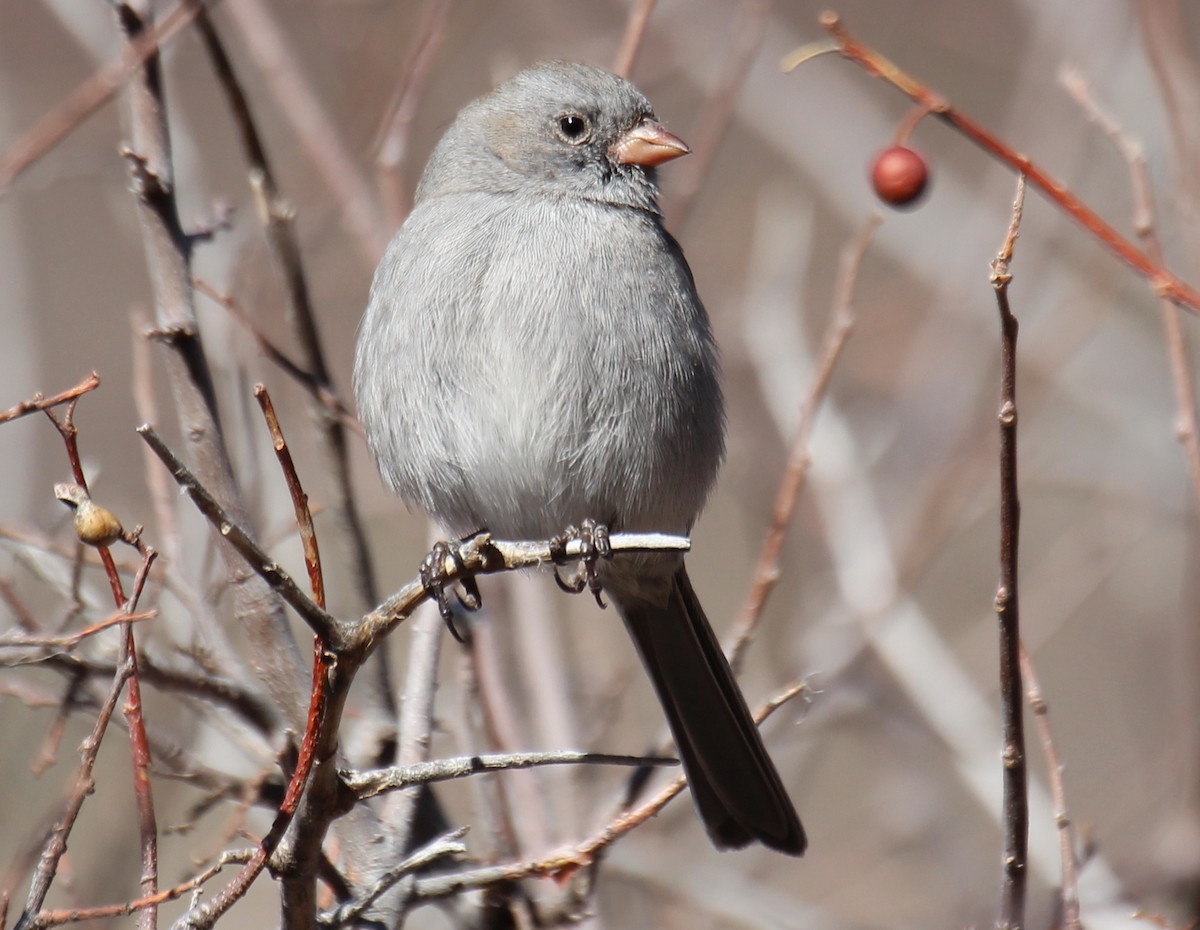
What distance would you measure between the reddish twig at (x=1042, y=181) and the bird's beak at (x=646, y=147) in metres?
1.24

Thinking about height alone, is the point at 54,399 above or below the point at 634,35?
below

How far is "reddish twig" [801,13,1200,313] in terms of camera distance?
6.25ft

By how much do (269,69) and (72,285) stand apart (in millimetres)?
4586

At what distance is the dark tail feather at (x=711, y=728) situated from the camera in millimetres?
3041

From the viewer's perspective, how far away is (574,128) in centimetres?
347

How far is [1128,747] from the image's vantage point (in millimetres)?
5434

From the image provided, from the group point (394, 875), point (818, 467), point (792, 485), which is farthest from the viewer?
point (818, 467)

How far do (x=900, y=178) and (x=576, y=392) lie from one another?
815 millimetres

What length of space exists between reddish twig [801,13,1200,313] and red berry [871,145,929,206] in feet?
1.35

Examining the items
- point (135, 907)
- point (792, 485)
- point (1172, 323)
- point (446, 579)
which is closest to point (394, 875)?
point (135, 907)

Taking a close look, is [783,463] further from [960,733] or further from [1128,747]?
[1128,747]

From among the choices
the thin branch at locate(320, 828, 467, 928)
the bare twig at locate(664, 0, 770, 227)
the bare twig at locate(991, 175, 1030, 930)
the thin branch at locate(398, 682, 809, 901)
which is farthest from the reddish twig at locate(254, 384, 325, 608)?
the bare twig at locate(664, 0, 770, 227)

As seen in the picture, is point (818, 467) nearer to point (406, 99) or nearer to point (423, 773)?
point (406, 99)

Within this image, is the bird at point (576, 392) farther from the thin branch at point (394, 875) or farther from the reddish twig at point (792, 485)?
the thin branch at point (394, 875)
